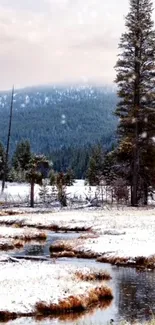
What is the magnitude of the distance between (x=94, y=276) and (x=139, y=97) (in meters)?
36.3

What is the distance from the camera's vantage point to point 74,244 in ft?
94.1

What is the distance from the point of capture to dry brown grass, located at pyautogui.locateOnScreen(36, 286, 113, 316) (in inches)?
619

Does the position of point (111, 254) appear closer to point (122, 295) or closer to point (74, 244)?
point (74, 244)

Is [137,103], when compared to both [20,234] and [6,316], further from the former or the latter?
[6,316]

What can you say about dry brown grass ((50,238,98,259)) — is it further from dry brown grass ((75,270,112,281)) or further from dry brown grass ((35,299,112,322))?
dry brown grass ((35,299,112,322))

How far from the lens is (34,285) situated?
17.3 m

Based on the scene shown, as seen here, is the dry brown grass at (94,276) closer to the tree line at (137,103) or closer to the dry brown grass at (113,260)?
the dry brown grass at (113,260)

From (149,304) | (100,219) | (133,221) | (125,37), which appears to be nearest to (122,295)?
(149,304)

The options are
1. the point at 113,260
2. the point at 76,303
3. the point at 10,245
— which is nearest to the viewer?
the point at 76,303

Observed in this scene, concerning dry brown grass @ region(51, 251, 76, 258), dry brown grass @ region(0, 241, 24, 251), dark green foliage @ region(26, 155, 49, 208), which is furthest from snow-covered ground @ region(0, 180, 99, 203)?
dry brown grass @ region(51, 251, 76, 258)

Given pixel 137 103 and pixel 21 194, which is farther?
Answer: pixel 21 194

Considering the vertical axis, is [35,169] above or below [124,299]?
above

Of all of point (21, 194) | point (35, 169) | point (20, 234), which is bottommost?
point (20, 234)

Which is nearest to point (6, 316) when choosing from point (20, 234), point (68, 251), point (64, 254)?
point (64, 254)
